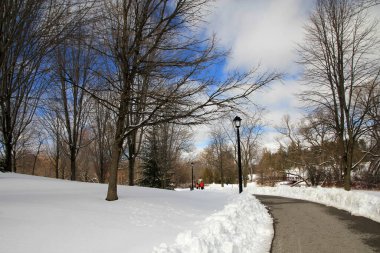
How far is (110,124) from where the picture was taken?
21562mm

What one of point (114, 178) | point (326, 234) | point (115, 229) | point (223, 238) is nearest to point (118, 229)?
point (115, 229)

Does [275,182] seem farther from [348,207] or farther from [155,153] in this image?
[348,207]

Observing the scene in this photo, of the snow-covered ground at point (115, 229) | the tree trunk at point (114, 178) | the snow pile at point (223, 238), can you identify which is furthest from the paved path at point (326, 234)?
the tree trunk at point (114, 178)

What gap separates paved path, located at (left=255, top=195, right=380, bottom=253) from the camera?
264 inches

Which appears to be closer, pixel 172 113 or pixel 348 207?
pixel 172 113

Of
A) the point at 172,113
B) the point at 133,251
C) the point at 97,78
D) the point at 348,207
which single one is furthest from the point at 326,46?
the point at 133,251

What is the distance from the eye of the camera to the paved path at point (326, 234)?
22.0ft

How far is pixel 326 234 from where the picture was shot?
8.13m

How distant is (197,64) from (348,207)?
890cm

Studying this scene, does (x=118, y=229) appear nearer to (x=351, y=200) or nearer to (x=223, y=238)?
(x=223, y=238)

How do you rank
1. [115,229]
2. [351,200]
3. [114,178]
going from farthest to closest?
1. [351,200]
2. [114,178]
3. [115,229]

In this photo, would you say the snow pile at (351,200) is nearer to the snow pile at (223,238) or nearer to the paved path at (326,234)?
the paved path at (326,234)

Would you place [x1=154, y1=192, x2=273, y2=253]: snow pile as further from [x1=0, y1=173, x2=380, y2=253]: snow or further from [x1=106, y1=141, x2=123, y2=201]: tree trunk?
[x1=106, y1=141, x2=123, y2=201]: tree trunk

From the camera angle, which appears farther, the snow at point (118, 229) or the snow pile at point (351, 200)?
the snow pile at point (351, 200)
